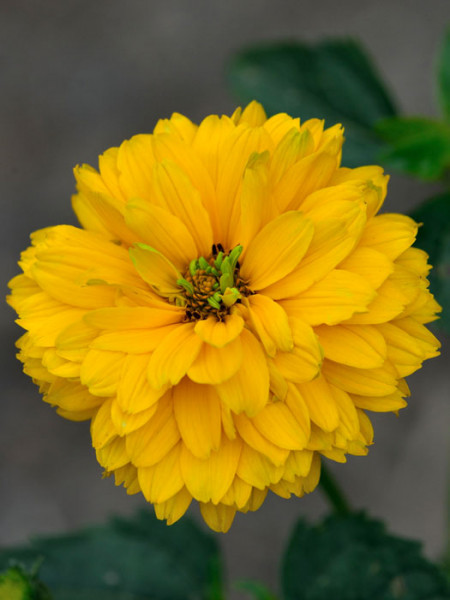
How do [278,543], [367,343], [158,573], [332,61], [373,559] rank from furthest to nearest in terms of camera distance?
[278,543]
[332,61]
[158,573]
[373,559]
[367,343]

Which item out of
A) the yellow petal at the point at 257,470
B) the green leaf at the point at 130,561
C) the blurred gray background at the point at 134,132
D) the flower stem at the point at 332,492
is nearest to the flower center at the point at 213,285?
the yellow petal at the point at 257,470

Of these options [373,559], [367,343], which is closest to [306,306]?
[367,343]

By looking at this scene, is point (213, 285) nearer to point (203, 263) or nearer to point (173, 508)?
point (203, 263)

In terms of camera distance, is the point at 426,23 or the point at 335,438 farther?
the point at 426,23

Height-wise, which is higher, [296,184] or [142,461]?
[296,184]

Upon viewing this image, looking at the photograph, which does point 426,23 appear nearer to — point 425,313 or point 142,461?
point 425,313

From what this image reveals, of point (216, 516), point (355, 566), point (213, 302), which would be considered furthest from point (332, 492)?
point (213, 302)

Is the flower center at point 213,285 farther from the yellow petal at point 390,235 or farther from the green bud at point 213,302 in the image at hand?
the yellow petal at point 390,235
